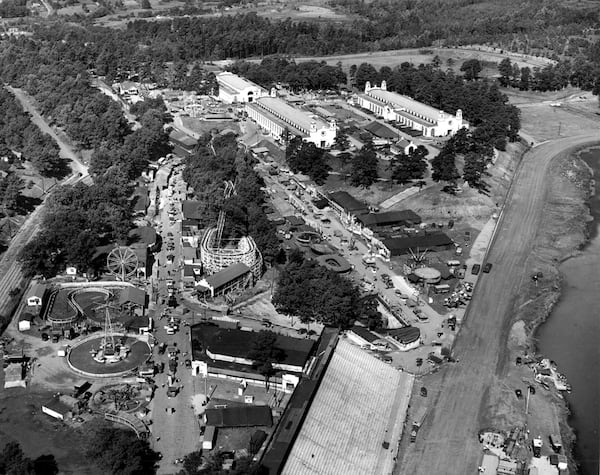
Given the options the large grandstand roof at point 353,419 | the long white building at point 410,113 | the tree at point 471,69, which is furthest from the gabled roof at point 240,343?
the tree at point 471,69

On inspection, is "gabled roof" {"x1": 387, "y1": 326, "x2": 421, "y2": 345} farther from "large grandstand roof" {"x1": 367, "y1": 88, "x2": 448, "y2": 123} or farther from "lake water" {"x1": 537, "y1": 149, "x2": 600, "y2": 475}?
"large grandstand roof" {"x1": 367, "y1": 88, "x2": 448, "y2": 123}

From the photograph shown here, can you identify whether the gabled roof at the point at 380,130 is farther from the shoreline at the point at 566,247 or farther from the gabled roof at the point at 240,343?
the gabled roof at the point at 240,343

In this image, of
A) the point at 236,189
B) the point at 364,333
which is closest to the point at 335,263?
the point at 364,333

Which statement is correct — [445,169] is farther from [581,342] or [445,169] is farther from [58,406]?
[58,406]

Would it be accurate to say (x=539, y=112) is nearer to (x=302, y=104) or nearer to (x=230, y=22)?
(x=302, y=104)

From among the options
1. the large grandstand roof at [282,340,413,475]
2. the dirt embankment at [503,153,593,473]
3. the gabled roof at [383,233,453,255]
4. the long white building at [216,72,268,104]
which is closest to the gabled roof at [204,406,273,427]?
the large grandstand roof at [282,340,413,475]

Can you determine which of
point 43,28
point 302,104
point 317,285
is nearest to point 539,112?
point 302,104
